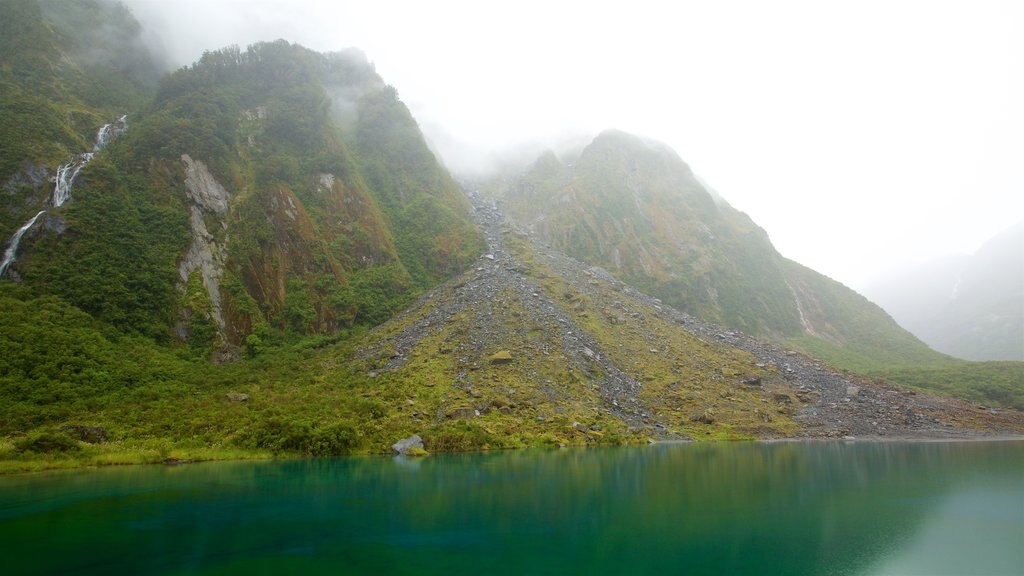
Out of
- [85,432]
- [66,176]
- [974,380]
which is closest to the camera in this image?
[85,432]

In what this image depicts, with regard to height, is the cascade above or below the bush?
above

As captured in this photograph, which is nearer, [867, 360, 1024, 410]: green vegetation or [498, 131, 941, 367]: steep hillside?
[867, 360, 1024, 410]: green vegetation

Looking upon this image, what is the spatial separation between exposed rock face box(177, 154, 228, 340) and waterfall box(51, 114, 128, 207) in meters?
11.6

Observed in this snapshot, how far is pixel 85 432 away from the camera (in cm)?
4047

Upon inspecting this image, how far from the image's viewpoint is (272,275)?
2985 inches

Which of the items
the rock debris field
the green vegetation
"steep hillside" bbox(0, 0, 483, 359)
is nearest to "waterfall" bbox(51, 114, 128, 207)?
"steep hillside" bbox(0, 0, 483, 359)

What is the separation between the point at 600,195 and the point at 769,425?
8332 centimetres

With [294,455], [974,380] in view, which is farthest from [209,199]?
[974,380]

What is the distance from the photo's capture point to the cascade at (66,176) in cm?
5875

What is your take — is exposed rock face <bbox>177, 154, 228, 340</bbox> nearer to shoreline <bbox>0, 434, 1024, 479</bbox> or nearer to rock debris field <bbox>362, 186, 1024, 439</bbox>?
rock debris field <bbox>362, 186, 1024, 439</bbox>

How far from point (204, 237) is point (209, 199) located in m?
7.17

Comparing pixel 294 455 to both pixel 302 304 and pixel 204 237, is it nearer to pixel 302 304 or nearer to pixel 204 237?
pixel 302 304

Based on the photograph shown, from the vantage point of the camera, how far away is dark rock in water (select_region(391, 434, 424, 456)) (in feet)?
154

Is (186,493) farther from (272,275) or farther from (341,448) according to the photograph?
(272,275)
